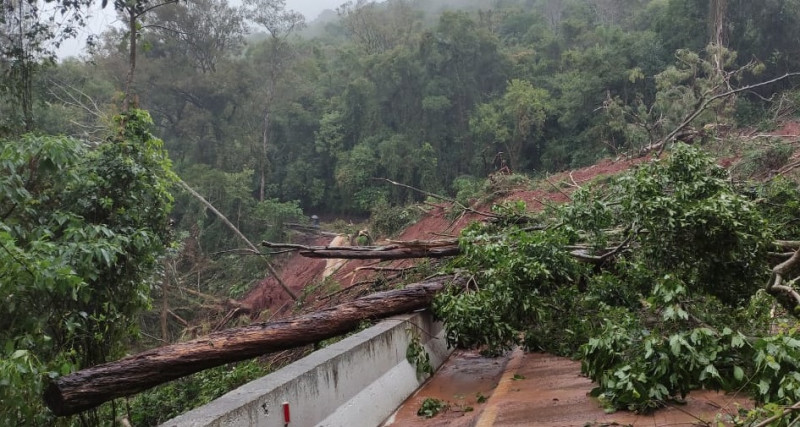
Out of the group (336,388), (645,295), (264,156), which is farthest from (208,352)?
(264,156)

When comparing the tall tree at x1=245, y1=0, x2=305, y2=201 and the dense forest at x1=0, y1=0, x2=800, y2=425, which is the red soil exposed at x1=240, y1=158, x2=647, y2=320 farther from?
the tall tree at x1=245, y1=0, x2=305, y2=201

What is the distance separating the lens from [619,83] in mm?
25453

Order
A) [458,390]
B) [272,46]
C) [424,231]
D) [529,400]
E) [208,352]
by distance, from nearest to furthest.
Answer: [208,352], [529,400], [458,390], [424,231], [272,46]

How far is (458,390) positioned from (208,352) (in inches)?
92.5

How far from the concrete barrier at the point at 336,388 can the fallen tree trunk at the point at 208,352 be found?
0.27 metres

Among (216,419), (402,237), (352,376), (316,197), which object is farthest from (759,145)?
(316,197)

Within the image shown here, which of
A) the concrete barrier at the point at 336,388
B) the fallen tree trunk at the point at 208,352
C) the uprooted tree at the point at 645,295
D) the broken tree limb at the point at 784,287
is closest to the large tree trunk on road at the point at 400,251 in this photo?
the uprooted tree at the point at 645,295

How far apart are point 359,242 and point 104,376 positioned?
1434cm

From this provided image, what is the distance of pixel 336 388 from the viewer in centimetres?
393

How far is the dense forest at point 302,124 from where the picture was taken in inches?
206

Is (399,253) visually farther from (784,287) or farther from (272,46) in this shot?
(272,46)

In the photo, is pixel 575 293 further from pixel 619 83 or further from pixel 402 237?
pixel 619 83

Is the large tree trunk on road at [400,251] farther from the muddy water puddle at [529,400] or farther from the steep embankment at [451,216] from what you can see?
the steep embankment at [451,216]

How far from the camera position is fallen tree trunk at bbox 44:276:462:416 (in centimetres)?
343
